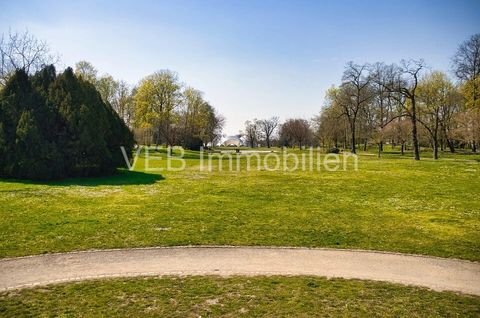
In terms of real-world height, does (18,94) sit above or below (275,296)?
above

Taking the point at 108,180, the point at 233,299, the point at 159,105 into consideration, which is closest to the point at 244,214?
the point at 233,299

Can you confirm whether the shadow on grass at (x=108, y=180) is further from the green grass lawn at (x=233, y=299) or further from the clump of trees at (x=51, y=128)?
the green grass lawn at (x=233, y=299)

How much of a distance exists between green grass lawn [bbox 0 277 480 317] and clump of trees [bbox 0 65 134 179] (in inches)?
782

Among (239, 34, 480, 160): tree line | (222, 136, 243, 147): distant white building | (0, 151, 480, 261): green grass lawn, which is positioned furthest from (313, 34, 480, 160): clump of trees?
(222, 136, 243, 147): distant white building

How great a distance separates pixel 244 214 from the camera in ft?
59.6

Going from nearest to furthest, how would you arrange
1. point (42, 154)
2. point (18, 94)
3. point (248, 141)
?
point (42, 154), point (18, 94), point (248, 141)

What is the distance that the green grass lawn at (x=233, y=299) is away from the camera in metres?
8.48

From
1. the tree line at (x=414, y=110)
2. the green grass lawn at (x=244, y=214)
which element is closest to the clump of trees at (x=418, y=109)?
the tree line at (x=414, y=110)

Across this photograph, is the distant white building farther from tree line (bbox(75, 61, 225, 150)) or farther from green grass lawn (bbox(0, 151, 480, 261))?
green grass lawn (bbox(0, 151, 480, 261))

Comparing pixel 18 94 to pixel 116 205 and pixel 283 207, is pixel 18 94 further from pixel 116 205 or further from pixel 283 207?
pixel 283 207

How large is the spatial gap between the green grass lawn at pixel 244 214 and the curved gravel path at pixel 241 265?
78 cm

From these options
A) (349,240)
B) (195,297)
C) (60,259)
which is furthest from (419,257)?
(60,259)

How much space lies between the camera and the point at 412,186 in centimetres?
2702

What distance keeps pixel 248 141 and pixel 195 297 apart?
132 m
